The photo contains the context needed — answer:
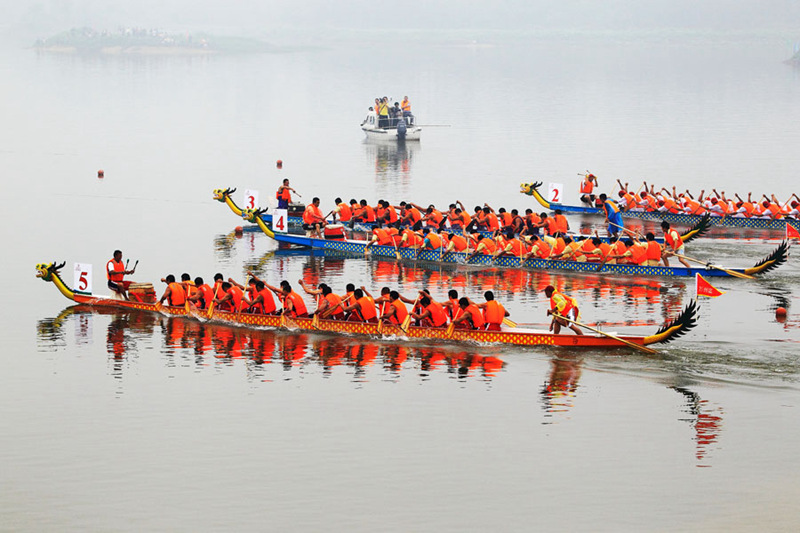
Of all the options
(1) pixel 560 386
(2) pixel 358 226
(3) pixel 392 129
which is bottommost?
(1) pixel 560 386

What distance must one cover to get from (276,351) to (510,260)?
1025cm

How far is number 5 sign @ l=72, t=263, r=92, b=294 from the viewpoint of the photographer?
31.3 m

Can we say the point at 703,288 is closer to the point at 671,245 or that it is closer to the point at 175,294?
the point at 671,245

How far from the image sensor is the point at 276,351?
26.9 meters

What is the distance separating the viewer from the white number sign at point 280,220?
39344 millimetres

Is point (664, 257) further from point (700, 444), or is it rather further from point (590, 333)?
point (700, 444)

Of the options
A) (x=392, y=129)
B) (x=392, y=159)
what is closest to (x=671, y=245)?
(x=392, y=159)

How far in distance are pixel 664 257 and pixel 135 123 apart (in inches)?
2177

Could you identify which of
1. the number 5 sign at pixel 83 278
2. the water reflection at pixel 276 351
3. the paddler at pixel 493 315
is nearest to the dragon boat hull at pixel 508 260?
the paddler at pixel 493 315

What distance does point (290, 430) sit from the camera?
22391 millimetres

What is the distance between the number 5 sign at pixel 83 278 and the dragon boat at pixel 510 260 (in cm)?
882

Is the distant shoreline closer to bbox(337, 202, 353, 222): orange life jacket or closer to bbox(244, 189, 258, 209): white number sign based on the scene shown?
bbox(244, 189, 258, 209): white number sign

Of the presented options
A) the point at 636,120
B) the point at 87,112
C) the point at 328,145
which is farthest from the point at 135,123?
the point at 636,120

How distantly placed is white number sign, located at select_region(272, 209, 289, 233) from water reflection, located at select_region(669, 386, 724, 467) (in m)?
18.1
